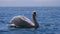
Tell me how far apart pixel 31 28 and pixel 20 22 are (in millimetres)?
964

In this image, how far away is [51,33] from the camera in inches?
566

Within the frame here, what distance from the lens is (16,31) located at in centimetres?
1480

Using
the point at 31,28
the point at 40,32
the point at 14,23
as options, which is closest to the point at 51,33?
the point at 40,32

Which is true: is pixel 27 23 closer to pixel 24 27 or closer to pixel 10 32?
pixel 24 27

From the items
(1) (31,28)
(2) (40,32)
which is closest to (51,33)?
(2) (40,32)

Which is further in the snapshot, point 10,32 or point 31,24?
point 31,24

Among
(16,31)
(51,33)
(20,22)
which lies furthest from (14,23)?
(51,33)

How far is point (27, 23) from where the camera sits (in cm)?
1631

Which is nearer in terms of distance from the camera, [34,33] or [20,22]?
[34,33]

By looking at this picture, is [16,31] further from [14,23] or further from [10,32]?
[14,23]

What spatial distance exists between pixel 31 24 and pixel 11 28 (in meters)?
1.18

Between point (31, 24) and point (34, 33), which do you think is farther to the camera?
point (31, 24)

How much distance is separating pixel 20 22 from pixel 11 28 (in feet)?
3.02

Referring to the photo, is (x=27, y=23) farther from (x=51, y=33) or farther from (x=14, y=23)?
(x=51, y=33)
